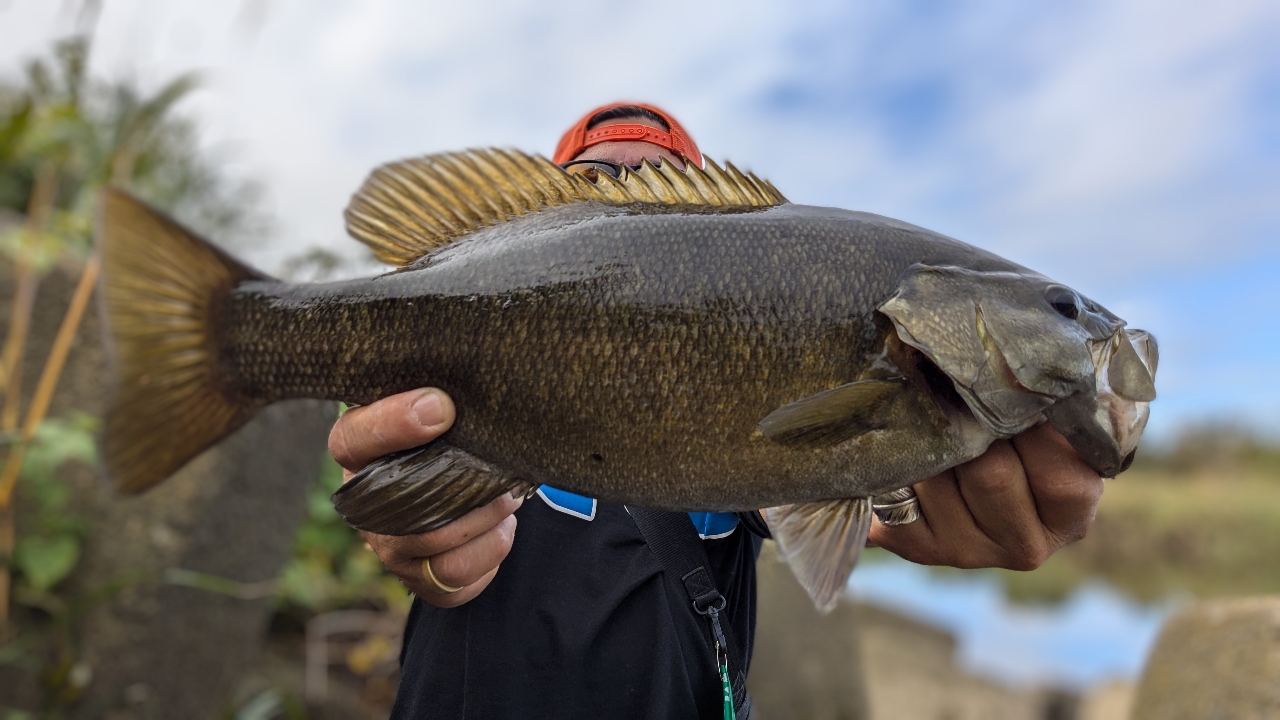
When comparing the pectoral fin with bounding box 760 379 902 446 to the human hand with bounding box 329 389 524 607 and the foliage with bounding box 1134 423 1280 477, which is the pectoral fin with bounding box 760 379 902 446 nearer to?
the human hand with bounding box 329 389 524 607

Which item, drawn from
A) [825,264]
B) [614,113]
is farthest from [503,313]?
[614,113]

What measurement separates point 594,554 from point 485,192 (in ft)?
2.92

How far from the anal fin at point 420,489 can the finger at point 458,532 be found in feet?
0.15

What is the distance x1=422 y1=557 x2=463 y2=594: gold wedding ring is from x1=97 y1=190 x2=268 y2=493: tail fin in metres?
0.48

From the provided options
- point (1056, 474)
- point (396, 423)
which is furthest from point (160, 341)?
point (1056, 474)

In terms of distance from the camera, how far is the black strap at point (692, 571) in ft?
6.03

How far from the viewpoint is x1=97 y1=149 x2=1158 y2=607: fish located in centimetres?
135

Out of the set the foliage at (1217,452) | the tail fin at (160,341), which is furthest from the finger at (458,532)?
the foliage at (1217,452)

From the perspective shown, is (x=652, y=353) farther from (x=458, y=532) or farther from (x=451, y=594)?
(x=451, y=594)

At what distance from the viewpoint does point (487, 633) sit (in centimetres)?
180

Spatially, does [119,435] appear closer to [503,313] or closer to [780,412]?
[503,313]

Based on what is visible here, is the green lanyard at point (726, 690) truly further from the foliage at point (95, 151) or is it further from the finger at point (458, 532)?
the foliage at point (95, 151)

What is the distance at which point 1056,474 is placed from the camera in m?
1.47

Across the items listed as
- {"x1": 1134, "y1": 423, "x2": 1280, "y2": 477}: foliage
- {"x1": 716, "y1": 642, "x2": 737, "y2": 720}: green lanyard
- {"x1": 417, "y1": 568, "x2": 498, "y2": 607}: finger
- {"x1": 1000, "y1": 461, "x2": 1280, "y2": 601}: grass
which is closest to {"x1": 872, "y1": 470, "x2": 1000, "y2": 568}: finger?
{"x1": 716, "y1": 642, "x2": 737, "y2": 720}: green lanyard
